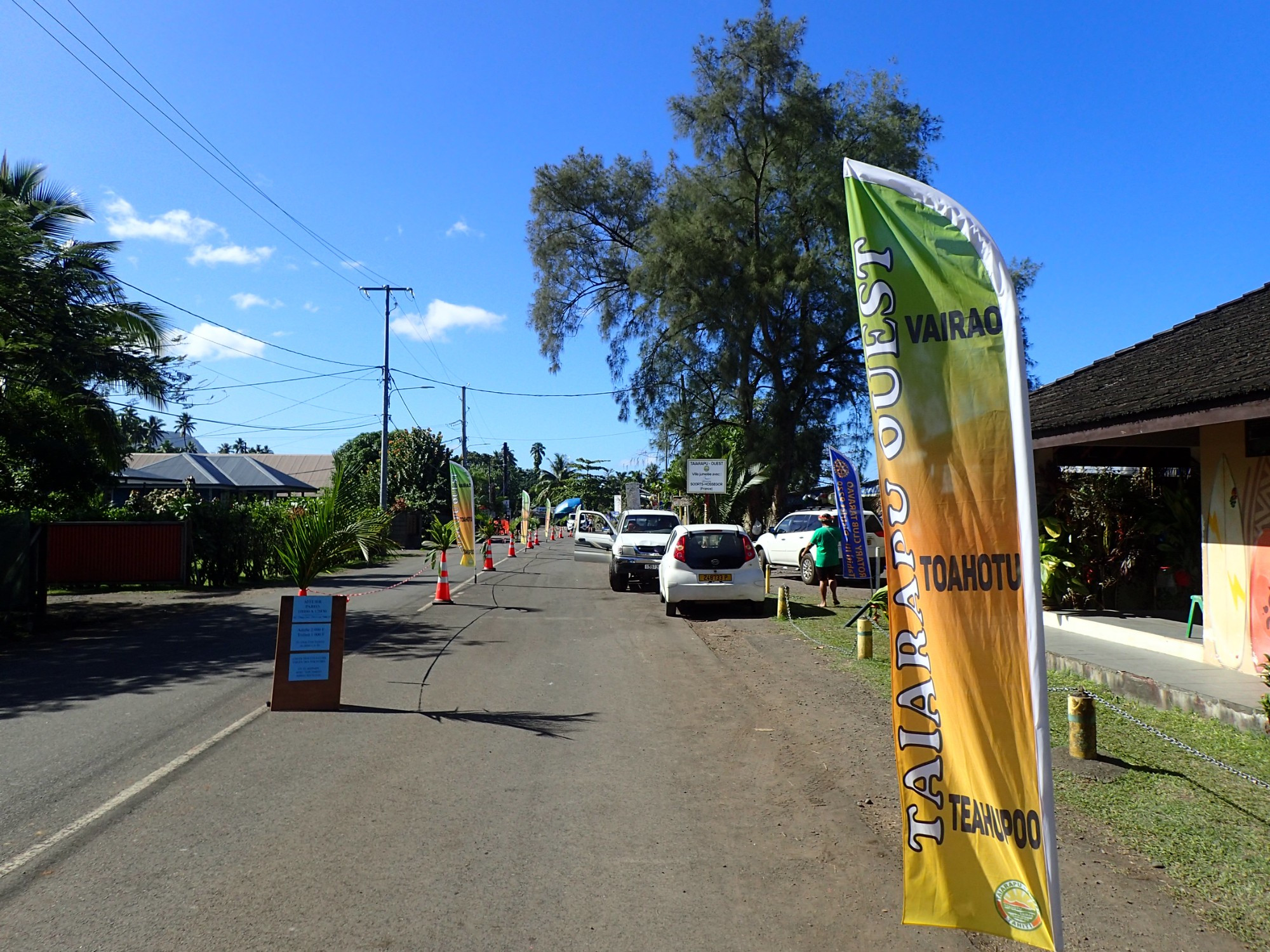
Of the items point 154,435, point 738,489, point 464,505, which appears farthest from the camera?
point 154,435

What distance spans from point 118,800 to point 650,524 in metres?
17.2

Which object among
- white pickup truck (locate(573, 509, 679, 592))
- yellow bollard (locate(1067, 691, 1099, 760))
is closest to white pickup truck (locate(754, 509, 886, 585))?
white pickup truck (locate(573, 509, 679, 592))

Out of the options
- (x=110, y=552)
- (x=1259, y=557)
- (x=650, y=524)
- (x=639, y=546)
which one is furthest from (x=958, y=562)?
(x=110, y=552)

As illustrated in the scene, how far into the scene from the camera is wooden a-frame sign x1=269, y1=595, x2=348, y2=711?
806 centimetres

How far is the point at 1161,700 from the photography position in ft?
27.0

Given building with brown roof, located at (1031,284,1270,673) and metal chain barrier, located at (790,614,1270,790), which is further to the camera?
building with brown roof, located at (1031,284,1270,673)

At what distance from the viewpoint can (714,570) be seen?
52.0 feet

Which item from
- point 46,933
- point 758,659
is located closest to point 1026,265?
point 758,659

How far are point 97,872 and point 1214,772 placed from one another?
674cm

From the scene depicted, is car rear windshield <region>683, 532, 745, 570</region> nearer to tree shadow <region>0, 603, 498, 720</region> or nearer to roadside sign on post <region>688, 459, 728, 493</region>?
tree shadow <region>0, 603, 498, 720</region>

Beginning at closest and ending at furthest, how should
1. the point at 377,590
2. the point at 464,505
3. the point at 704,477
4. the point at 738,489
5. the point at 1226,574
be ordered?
the point at 1226,574, the point at 377,590, the point at 464,505, the point at 704,477, the point at 738,489

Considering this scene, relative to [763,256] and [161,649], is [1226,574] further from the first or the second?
[763,256]

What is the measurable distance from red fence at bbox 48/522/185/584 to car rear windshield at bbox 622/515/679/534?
34.8ft

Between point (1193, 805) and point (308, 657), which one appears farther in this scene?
point (308, 657)
